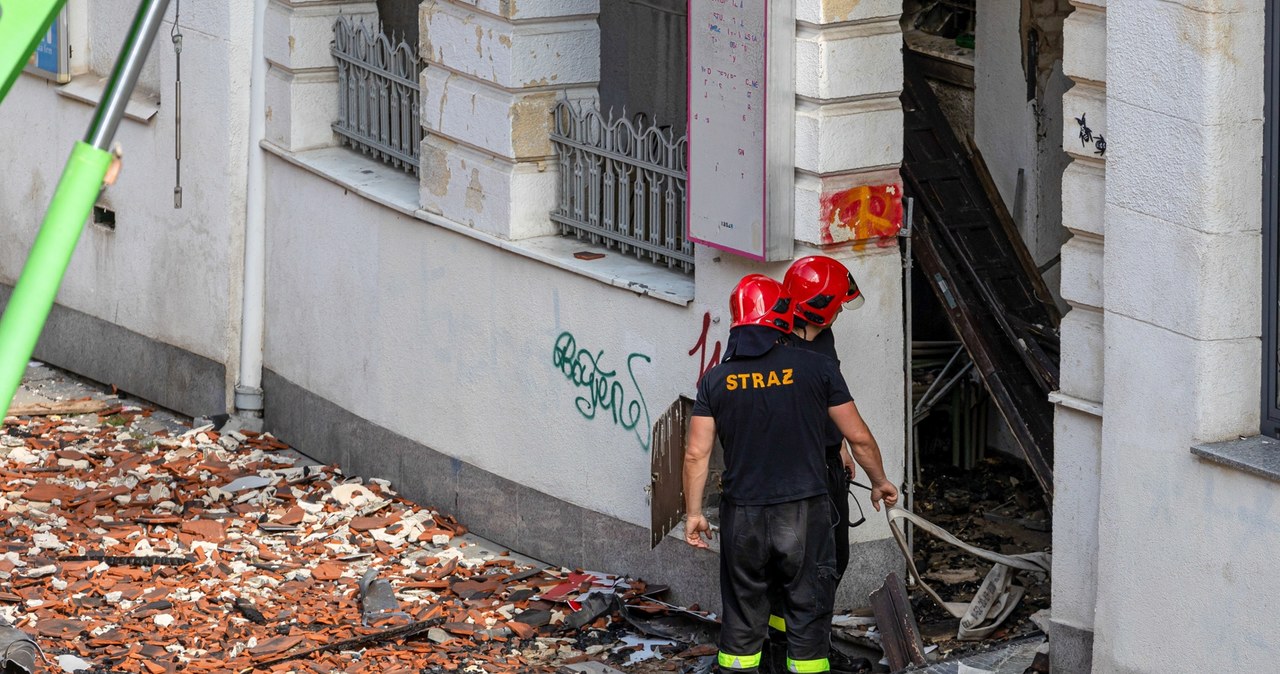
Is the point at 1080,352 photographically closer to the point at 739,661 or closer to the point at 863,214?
the point at 863,214

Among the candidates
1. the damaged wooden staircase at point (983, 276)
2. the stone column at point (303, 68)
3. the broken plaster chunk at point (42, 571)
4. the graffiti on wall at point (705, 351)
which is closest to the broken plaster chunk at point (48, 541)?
the broken plaster chunk at point (42, 571)

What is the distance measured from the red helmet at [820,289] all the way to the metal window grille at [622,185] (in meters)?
1.29

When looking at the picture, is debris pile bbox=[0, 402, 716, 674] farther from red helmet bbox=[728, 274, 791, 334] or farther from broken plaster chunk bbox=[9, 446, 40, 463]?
red helmet bbox=[728, 274, 791, 334]

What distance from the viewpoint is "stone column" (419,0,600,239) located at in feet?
32.3

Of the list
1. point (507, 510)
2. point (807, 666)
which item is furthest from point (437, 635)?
point (807, 666)

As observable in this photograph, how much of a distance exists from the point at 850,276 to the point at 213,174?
5601 millimetres

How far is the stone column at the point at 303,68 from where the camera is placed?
1159 centimetres

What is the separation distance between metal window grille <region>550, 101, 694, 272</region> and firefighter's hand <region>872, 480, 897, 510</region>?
1707 mm

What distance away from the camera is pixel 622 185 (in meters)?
9.61

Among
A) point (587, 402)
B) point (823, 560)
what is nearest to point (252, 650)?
point (587, 402)

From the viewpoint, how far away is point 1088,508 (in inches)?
290

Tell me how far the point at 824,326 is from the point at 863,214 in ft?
2.29

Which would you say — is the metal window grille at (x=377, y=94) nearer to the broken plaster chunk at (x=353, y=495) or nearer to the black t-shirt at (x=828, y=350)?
the broken plaster chunk at (x=353, y=495)

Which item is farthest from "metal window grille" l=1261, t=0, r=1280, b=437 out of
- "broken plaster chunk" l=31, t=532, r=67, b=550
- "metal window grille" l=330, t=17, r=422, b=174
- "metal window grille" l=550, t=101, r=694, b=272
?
"broken plaster chunk" l=31, t=532, r=67, b=550
